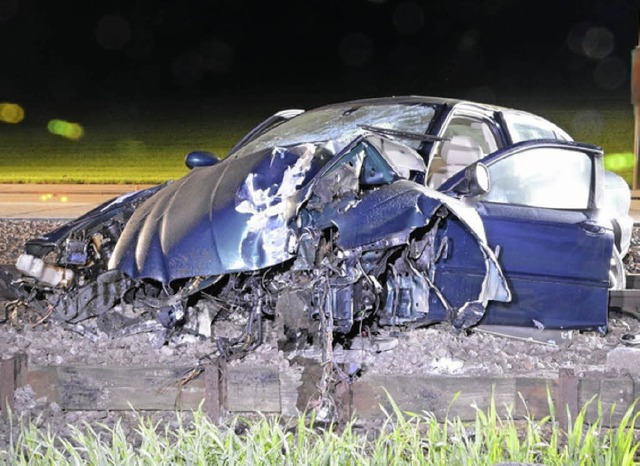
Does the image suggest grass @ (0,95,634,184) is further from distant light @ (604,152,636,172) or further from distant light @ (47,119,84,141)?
distant light @ (47,119,84,141)

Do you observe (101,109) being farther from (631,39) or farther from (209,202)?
(209,202)

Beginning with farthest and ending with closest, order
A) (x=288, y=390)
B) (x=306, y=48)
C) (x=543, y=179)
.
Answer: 1. (x=306, y=48)
2. (x=543, y=179)
3. (x=288, y=390)

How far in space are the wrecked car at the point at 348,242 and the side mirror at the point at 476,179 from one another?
11mm

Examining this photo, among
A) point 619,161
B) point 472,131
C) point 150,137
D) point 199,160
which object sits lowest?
point 199,160

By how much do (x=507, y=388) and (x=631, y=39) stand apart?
30468 millimetres

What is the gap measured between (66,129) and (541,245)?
2678 centimetres

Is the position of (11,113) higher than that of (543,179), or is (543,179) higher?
(11,113)

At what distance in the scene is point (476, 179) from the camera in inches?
219

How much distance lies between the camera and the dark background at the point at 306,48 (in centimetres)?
3275

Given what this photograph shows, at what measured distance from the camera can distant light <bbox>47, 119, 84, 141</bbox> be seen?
29.8m

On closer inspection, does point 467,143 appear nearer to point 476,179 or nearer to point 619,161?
point 476,179

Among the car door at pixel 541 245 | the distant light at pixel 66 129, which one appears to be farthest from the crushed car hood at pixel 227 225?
the distant light at pixel 66 129

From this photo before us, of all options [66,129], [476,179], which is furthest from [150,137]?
[476,179]

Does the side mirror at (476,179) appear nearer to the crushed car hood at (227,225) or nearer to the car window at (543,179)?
the car window at (543,179)
